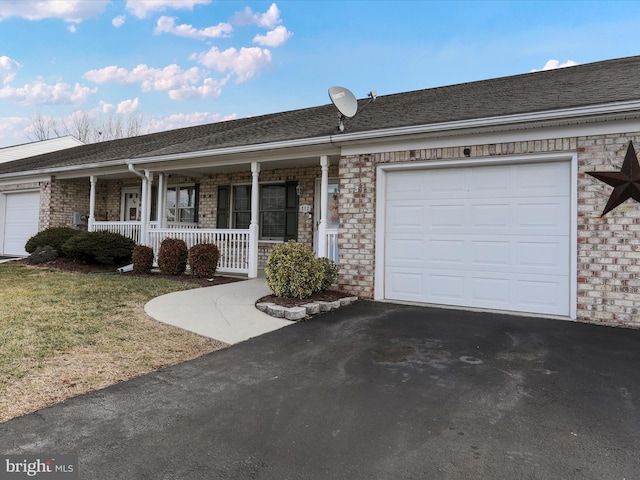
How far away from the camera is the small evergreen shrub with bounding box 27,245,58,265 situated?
37.4 feet

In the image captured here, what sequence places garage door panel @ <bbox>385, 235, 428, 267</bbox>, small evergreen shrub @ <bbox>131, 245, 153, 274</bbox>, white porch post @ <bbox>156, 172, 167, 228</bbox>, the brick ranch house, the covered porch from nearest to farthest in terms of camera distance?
1. the brick ranch house
2. garage door panel @ <bbox>385, 235, 428, 267</bbox>
3. the covered porch
4. small evergreen shrub @ <bbox>131, 245, 153, 274</bbox>
5. white porch post @ <bbox>156, 172, 167, 228</bbox>

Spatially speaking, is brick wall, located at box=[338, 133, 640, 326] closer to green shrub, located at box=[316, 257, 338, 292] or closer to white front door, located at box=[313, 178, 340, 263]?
green shrub, located at box=[316, 257, 338, 292]

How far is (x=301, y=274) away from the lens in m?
6.48

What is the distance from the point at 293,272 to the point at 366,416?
3777 millimetres

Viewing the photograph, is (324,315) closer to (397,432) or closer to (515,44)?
(397,432)

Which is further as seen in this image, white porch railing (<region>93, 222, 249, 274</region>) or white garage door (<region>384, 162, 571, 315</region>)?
white porch railing (<region>93, 222, 249, 274</region>)

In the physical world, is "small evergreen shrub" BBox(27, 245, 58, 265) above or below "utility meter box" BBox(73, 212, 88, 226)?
below

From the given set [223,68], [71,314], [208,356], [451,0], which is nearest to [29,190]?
[223,68]

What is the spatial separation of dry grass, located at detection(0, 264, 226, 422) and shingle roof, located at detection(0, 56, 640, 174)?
14.2 feet

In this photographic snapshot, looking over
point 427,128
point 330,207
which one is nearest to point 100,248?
point 330,207

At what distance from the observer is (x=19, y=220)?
46.8 ft

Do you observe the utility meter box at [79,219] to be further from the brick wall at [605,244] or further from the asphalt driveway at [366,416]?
the brick wall at [605,244]

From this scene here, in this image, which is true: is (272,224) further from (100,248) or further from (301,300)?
(301,300)

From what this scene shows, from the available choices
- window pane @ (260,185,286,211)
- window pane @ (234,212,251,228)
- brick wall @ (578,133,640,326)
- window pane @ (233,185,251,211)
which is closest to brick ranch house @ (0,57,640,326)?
brick wall @ (578,133,640,326)
